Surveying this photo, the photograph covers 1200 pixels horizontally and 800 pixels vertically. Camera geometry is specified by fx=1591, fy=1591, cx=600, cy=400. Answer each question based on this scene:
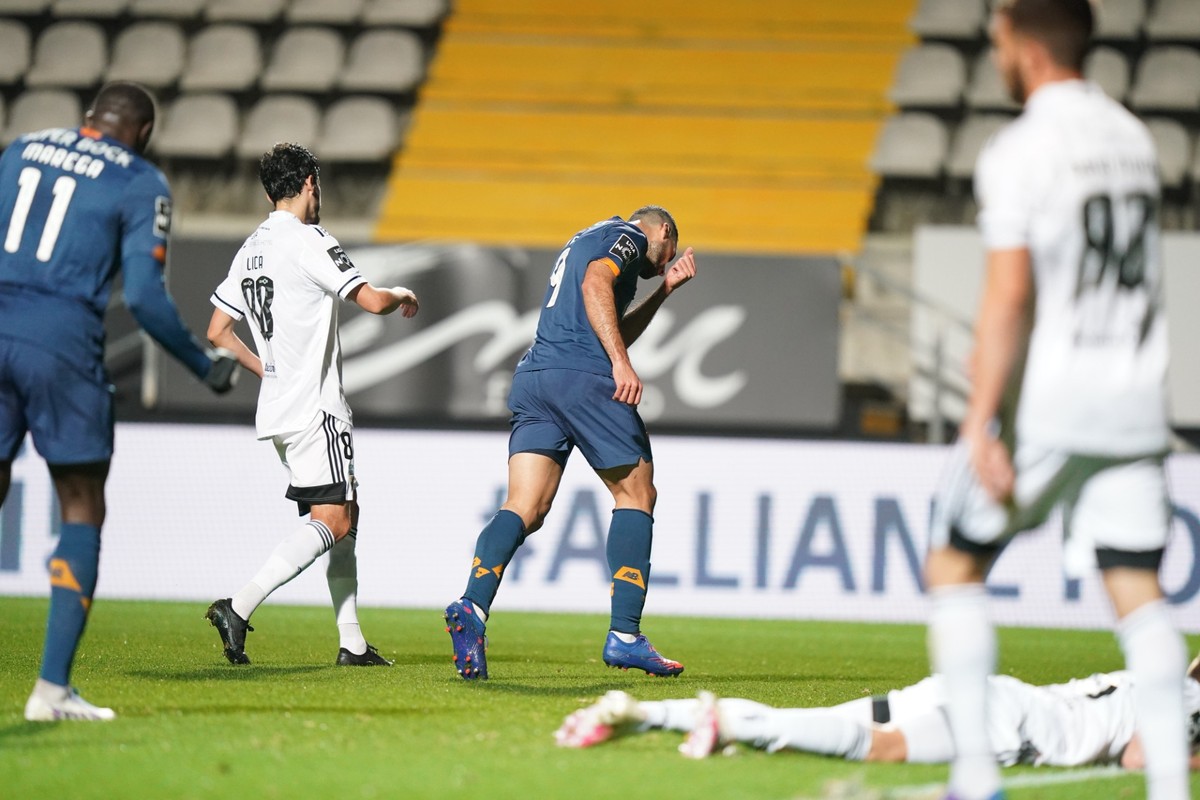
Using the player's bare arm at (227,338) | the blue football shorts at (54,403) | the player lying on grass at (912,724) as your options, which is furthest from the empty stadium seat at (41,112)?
the player lying on grass at (912,724)

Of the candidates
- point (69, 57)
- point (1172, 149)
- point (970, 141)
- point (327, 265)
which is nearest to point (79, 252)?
point (327, 265)

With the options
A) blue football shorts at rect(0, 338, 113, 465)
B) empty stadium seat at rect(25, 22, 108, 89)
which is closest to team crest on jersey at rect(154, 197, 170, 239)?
blue football shorts at rect(0, 338, 113, 465)

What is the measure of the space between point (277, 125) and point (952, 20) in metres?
6.78

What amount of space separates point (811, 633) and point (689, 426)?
309 centimetres

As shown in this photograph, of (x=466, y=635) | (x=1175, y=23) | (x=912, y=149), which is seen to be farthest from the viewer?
(x=1175, y=23)

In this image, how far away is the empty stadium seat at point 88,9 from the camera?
16641 mm

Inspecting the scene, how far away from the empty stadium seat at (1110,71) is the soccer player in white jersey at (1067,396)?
12212 millimetres

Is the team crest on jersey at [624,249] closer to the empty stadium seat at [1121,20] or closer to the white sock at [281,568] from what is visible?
the white sock at [281,568]

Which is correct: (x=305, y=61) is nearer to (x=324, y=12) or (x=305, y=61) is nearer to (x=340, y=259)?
(x=324, y=12)

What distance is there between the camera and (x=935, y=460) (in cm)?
1046

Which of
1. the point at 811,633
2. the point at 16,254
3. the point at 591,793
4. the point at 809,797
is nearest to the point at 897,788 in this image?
the point at 809,797

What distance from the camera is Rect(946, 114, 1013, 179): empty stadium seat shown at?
14.3 meters

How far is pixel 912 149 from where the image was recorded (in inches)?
573

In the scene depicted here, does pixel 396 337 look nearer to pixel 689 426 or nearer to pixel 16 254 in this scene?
pixel 689 426
